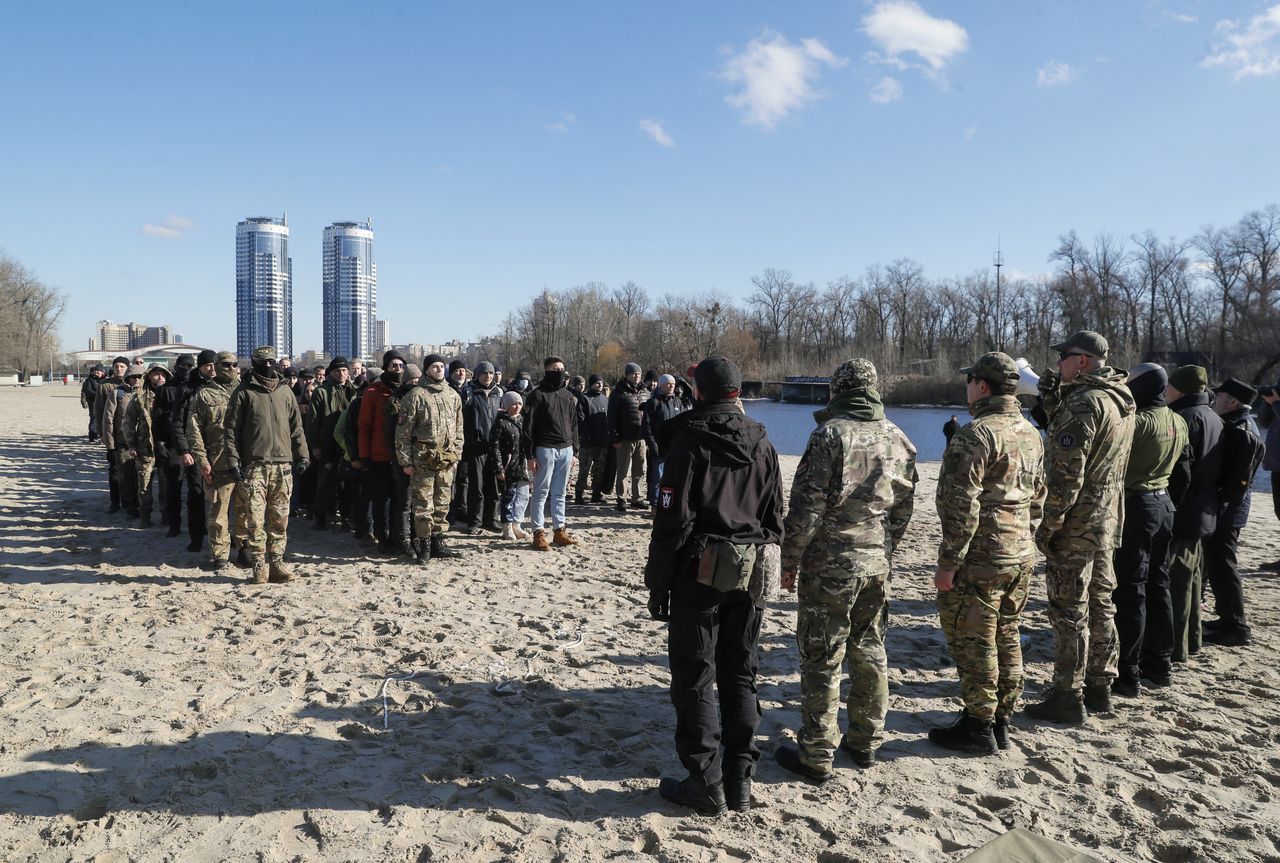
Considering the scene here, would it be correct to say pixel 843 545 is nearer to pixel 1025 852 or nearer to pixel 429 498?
pixel 1025 852

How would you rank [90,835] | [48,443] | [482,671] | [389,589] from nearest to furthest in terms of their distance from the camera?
[90,835] < [482,671] < [389,589] < [48,443]

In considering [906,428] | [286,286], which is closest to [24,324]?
[906,428]

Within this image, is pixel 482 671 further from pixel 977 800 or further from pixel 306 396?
pixel 306 396

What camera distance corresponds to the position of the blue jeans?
8211 mm

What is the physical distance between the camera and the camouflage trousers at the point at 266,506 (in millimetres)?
6895

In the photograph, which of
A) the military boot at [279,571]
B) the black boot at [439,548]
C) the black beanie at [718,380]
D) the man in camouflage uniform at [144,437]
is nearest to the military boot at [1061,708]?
the black beanie at [718,380]

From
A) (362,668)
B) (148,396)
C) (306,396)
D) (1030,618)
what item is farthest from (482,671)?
(148,396)

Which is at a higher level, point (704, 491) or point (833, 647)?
point (704, 491)

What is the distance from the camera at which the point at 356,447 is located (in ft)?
26.8

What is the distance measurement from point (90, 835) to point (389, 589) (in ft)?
12.2

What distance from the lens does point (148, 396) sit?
9.34 metres

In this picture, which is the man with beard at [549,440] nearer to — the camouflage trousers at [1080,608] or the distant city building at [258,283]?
the camouflage trousers at [1080,608]

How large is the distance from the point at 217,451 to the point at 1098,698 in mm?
7138

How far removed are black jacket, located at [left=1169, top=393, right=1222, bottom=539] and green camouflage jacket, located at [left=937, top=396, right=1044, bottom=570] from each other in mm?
2080
